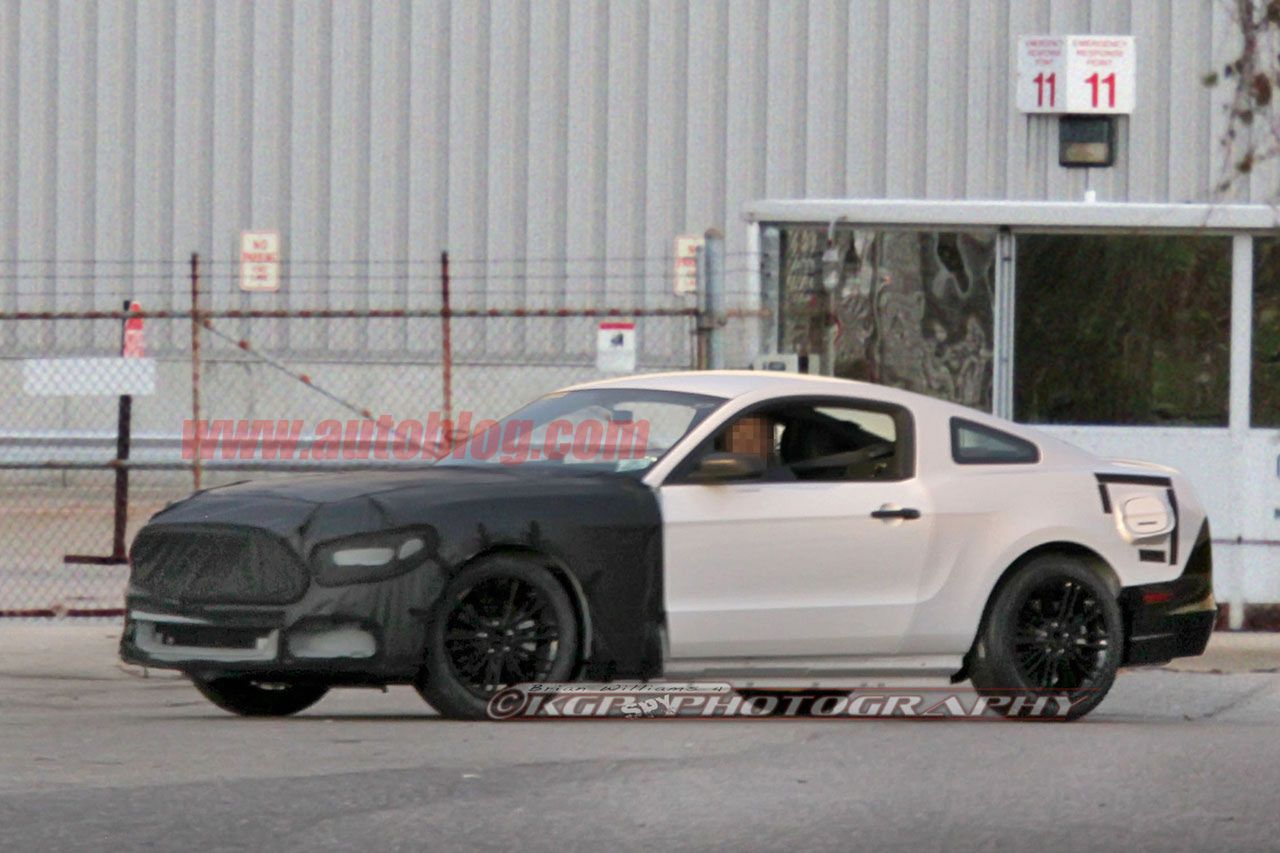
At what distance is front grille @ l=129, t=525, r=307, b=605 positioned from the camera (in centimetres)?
860

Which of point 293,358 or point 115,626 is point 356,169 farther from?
point 115,626

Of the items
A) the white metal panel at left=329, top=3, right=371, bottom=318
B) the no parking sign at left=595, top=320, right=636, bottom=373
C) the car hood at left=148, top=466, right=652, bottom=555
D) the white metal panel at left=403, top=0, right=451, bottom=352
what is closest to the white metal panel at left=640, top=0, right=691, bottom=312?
the white metal panel at left=403, top=0, right=451, bottom=352

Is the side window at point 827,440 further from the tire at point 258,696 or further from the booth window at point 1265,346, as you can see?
the booth window at point 1265,346

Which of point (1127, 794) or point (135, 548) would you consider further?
point (135, 548)

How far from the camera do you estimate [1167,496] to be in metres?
10.1

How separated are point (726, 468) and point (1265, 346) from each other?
5.76 metres

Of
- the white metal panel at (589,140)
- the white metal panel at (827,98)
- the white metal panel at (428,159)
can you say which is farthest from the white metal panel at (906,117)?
the white metal panel at (428,159)

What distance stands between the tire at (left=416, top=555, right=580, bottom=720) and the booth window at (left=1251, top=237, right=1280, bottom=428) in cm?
639

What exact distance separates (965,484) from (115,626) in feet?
19.1

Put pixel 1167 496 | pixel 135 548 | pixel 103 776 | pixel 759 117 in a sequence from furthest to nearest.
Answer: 1. pixel 759 117
2. pixel 1167 496
3. pixel 135 548
4. pixel 103 776

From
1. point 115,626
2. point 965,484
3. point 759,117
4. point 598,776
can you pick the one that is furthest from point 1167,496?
point 759,117

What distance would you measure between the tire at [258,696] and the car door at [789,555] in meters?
1.54

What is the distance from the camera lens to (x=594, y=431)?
980 cm

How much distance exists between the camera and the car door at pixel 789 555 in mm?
9148
